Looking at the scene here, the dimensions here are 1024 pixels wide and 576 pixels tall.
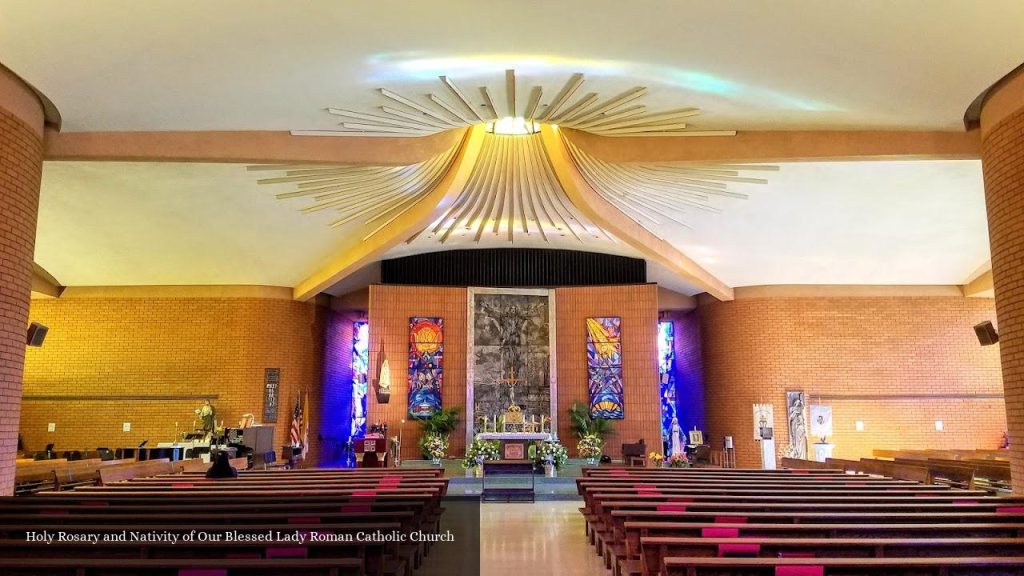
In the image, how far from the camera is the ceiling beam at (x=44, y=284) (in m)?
13.5

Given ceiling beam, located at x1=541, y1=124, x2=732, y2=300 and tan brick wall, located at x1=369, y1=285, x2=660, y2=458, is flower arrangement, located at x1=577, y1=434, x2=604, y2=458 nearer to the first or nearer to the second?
tan brick wall, located at x1=369, y1=285, x2=660, y2=458

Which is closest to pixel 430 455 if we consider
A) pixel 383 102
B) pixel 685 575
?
pixel 383 102

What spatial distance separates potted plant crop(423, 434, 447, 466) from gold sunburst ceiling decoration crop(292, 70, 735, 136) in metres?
7.89

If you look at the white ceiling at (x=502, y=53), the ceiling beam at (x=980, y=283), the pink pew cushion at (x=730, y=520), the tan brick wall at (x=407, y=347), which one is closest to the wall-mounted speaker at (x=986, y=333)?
the white ceiling at (x=502, y=53)

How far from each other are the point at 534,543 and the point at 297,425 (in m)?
9.85

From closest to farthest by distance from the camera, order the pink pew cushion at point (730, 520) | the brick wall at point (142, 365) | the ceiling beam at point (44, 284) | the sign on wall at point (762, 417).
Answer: the pink pew cushion at point (730, 520)
the ceiling beam at point (44, 284)
the brick wall at point (142, 365)
the sign on wall at point (762, 417)

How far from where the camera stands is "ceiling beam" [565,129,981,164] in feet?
26.3

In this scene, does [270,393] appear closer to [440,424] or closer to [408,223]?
[440,424]

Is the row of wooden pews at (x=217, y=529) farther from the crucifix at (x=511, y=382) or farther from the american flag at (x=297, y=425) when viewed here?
the crucifix at (x=511, y=382)

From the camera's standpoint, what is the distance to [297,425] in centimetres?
1548

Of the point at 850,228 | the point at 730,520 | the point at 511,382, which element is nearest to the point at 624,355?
the point at 511,382

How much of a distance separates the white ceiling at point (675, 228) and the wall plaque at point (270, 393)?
1.99m

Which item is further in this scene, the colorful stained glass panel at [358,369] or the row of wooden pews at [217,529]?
the colorful stained glass panel at [358,369]

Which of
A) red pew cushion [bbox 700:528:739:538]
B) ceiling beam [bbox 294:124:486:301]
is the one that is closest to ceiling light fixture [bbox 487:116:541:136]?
ceiling beam [bbox 294:124:486:301]
